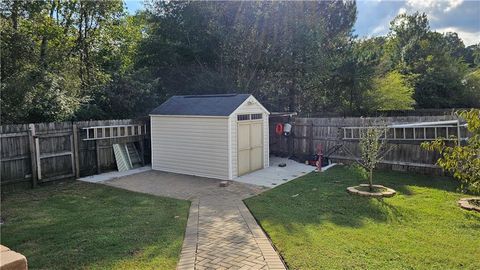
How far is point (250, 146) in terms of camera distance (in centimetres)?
1181

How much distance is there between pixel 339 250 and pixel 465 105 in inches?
1039

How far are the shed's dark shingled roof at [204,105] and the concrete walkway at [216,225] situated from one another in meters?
2.18

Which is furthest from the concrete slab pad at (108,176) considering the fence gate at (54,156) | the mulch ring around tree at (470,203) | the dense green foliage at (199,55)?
the mulch ring around tree at (470,203)

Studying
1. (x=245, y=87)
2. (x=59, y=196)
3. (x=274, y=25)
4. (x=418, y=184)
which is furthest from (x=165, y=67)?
(x=418, y=184)

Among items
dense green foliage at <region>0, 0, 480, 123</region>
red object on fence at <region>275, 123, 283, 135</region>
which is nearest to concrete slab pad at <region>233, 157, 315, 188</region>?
red object on fence at <region>275, 123, 283, 135</region>

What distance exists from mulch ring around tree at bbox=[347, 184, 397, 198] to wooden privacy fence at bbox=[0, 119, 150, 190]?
7.87 m

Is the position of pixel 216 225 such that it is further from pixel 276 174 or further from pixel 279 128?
pixel 279 128

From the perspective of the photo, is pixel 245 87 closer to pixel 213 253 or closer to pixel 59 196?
pixel 59 196

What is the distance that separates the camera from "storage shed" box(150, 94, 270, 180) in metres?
10.8

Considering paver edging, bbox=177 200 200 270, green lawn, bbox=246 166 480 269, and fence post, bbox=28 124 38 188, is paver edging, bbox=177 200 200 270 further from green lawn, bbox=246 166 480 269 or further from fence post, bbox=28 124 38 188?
fence post, bbox=28 124 38 188

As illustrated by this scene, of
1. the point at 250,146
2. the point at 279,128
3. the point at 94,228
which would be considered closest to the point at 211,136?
the point at 250,146

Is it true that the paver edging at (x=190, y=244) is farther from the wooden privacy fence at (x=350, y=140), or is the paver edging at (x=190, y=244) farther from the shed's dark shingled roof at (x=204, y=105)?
the wooden privacy fence at (x=350, y=140)

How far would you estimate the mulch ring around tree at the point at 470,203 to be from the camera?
278 inches

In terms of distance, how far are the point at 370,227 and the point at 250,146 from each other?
6.13 meters
